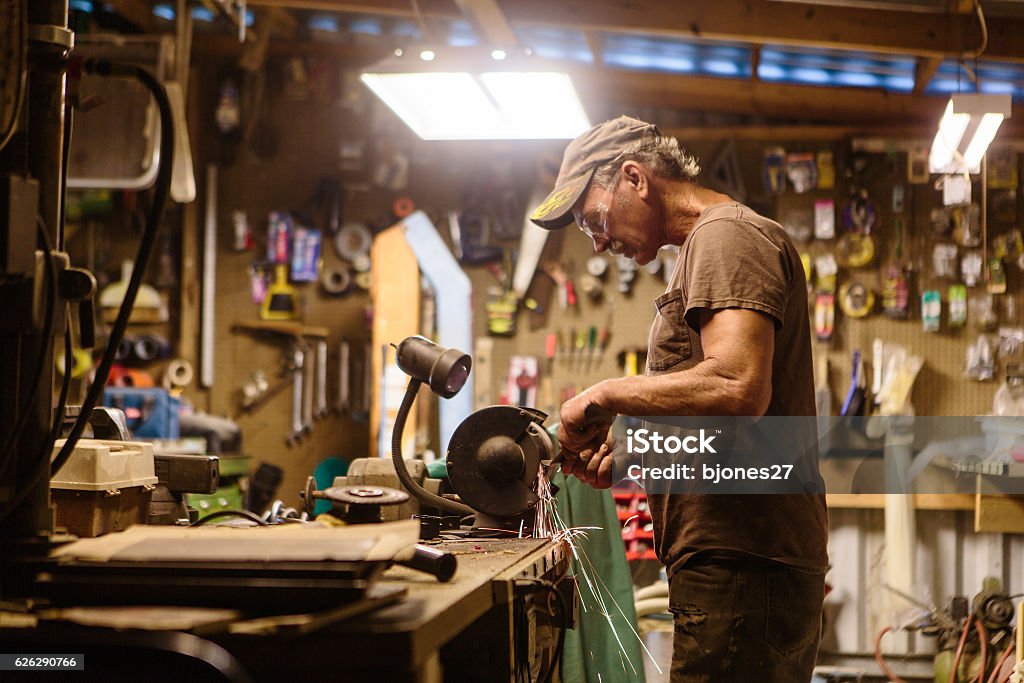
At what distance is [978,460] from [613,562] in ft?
6.71

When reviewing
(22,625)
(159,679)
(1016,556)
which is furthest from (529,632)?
(1016,556)

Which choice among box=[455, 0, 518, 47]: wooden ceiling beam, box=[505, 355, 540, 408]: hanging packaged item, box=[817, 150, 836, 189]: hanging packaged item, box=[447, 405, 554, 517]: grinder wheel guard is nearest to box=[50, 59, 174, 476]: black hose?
box=[447, 405, 554, 517]: grinder wheel guard

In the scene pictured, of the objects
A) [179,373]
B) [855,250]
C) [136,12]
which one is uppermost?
[136,12]

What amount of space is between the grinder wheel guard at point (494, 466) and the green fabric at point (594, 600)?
0.58m

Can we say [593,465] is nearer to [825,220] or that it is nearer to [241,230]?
[825,220]

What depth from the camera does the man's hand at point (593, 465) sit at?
205cm

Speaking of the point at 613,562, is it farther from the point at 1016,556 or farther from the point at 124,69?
the point at 1016,556

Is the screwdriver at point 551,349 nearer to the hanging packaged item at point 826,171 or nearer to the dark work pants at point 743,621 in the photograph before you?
the hanging packaged item at point 826,171

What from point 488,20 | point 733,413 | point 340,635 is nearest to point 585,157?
point 733,413

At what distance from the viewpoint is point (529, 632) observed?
157 centimetres

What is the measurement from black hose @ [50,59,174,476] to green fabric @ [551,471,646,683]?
157 cm

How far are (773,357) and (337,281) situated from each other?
3748 mm

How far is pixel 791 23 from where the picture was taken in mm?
4086

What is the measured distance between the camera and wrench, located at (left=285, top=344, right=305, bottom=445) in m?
5.14
